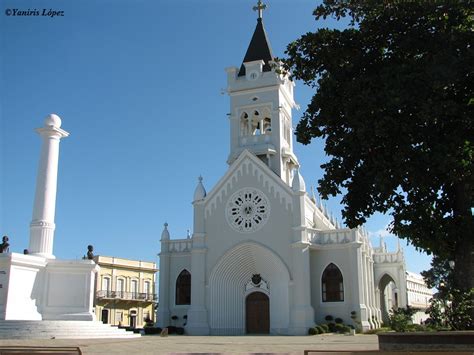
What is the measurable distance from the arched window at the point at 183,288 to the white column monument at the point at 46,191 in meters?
21.8

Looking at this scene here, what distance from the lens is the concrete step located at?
20500mm

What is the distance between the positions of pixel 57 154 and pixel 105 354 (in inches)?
494

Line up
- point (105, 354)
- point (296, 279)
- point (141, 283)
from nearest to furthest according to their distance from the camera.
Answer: point (105, 354), point (296, 279), point (141, 283)

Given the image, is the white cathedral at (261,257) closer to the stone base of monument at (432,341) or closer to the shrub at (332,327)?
the shrub at (332,327)

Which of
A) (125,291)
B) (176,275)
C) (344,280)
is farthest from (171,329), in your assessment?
(125,291)

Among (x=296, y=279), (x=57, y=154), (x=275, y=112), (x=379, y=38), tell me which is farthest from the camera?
(x=275, y=112)

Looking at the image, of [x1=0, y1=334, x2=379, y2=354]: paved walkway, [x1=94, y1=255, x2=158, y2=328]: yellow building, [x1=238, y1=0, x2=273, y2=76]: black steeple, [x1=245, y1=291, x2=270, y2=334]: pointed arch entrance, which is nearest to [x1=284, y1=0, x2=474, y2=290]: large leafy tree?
[x1=0, y1=334, x2=379, y2=354]: paved walkway

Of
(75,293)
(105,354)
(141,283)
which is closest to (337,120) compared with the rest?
(105,354)

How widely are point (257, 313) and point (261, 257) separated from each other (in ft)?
14.3

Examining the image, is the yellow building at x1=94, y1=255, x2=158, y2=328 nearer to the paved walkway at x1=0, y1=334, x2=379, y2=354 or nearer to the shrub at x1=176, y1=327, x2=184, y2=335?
the shrub at x1=176, y1=327, x2=184, y2=335

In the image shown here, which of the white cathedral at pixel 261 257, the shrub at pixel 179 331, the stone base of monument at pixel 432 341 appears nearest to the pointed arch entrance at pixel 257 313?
the white cathedral at pixel 261 257

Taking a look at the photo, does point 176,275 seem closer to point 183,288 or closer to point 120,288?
point 183,288

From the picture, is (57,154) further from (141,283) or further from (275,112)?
(141,283)

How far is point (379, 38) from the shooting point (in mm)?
17797
